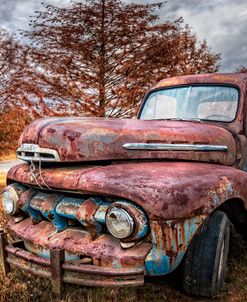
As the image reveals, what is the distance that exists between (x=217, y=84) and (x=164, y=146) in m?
1.39

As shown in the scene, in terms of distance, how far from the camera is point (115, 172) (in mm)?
2814

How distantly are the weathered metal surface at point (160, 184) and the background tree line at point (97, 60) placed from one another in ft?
18.4

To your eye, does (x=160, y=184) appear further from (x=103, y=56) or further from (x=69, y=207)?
(x=103, y=56)

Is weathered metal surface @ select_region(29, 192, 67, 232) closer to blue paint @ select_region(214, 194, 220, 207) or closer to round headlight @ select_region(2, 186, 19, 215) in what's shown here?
round headlight @ select_region(2, 186, 19, 215)

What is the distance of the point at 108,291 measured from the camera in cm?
310

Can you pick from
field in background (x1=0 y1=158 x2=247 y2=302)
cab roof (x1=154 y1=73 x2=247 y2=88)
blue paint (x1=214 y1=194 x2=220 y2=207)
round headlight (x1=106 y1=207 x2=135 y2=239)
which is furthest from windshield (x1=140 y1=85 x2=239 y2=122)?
round headlight (x1=106 y1=207 x2=135 y2=239)

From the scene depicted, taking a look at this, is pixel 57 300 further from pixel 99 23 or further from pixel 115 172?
pixel 99 23

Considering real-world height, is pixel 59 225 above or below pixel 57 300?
above

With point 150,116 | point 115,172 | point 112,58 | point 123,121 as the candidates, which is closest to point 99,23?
point 112,58

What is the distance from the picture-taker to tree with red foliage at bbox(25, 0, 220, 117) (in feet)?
28.6

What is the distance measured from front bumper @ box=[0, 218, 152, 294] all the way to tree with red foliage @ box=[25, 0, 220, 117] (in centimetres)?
585

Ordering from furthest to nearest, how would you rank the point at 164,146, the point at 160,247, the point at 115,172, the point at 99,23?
the point at 99,23 < the point at 164,146 < the point at 115,172 < the point at 160,247

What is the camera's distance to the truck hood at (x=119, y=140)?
2.98 metres

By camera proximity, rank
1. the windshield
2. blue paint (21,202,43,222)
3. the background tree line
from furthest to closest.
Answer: the background tree line → the windshield → blue paint (21,202,43,222)
